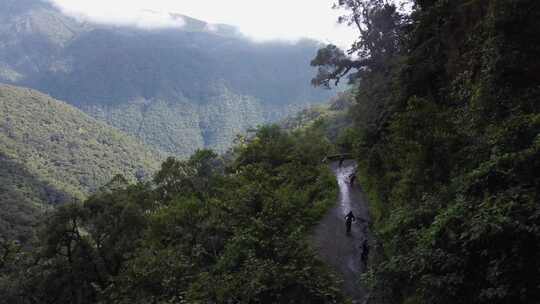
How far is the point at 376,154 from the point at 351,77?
1846cm

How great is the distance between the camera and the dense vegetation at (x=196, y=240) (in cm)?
1023

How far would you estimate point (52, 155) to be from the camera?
135 m

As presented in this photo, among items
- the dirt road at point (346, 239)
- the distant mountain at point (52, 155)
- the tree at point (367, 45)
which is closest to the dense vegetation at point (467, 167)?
the dirt road at point (346, 239)

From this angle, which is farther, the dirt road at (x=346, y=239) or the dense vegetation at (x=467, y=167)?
the dirt road at (x=346, y=239)

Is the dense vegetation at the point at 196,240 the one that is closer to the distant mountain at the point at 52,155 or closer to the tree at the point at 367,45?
the tree at the point at 367,45

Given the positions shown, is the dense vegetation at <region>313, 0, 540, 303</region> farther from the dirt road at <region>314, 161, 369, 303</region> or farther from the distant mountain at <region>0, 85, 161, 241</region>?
the distant mountain at <region>0, 85, 161, 241</region>

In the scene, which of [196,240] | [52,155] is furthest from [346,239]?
[52,155]

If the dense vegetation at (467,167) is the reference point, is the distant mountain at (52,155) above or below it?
below

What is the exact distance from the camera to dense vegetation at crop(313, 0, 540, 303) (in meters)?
5.43

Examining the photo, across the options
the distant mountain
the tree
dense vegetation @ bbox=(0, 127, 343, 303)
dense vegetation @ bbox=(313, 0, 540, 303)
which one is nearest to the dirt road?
dense vegetation @ bbox=(0, 127, 343, 303)

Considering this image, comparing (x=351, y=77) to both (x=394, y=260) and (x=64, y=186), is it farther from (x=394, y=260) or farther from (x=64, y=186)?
(x=64, y=186)

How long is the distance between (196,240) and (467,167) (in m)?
11.6

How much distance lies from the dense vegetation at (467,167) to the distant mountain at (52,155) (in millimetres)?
73214

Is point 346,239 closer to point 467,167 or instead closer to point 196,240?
point 196,240
